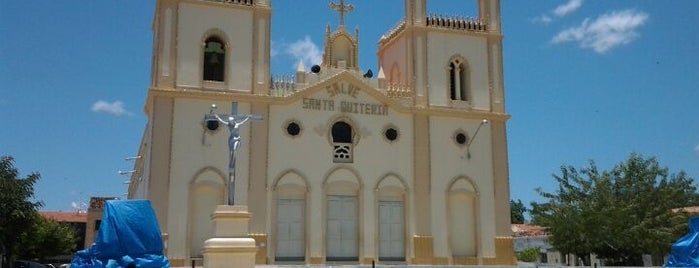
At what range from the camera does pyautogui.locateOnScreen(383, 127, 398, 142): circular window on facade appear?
28469mm

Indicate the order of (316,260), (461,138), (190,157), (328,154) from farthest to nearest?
(461,138) → (328,154) → (316,260) → (190,157)

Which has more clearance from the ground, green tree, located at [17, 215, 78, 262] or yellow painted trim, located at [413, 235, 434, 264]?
green tree, located at [17, 215, 78, 262]

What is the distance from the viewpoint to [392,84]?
2991 centimetres

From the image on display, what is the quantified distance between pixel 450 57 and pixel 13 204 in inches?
702

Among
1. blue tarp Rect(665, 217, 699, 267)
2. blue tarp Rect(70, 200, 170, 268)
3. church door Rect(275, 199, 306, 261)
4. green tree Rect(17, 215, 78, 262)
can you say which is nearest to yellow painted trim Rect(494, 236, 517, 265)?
blue tarp Rect(665, 217, 699, 267)

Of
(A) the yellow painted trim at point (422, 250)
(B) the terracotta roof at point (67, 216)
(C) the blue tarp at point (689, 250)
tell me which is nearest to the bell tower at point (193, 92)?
(A) the yellow painted trim at point (422, 250)

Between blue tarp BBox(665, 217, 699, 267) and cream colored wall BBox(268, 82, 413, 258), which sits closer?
blue tarp BBox(665, 217, 699, 267)

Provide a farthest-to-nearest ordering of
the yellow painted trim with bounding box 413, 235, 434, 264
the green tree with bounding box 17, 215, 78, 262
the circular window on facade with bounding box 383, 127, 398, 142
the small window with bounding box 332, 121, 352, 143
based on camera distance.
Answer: the green tree with bounding box 17, 215, 78, 262 → the circular window on facade with bounding box 383, 127, 398, 142 → the small window with bounding box 332, 121, 352, 143 → the yellow painted trim with bounding box 413, 235, 434, 264

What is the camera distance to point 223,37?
27.4 m

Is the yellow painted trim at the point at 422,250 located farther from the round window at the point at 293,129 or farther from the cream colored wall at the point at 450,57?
the round window at the point at 293,129

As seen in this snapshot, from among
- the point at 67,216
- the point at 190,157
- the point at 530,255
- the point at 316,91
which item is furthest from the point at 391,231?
the point at 67,216

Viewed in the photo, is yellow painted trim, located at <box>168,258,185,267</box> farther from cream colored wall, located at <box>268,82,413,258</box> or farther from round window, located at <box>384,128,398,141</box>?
round window, located at <box>384,128,398,141</box>

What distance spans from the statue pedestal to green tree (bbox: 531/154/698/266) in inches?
702

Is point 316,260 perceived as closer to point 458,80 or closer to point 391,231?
point 391,231
